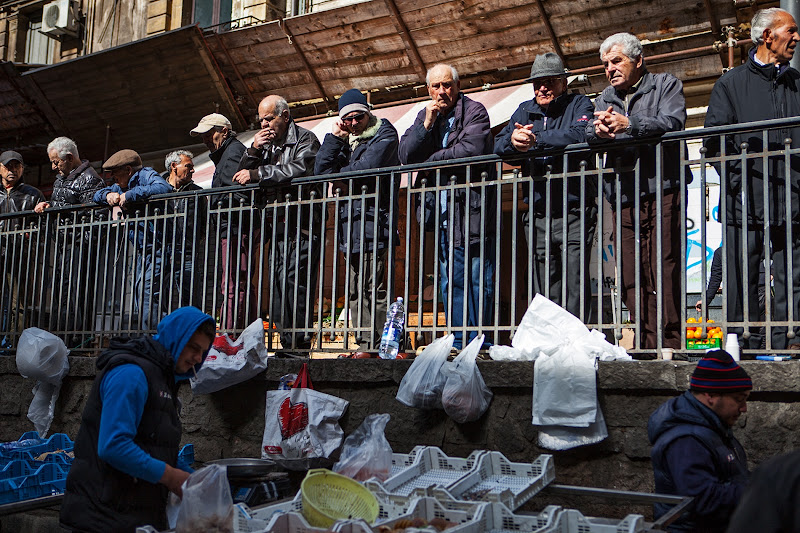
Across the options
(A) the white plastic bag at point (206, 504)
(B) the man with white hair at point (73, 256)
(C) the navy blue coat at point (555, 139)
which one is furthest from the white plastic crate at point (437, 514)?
(B) the man with white hair at point (73, 256)

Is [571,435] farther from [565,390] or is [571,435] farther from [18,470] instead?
[18,470]

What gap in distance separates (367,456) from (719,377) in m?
1.98

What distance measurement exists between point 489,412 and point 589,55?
19.9 ft

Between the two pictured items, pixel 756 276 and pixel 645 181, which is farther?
pixel 645 181

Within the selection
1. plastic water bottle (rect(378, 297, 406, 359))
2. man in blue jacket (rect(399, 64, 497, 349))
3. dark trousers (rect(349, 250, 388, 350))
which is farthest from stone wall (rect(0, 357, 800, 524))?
man in blue jacket (rect(399, 64, 497, 349))

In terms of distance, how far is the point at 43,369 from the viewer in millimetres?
7137

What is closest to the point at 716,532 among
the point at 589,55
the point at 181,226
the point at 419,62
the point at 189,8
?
the point at 181,226

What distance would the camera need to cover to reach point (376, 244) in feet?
20.5

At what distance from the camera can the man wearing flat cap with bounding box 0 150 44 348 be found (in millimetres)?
8352

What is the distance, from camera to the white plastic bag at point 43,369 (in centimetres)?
715

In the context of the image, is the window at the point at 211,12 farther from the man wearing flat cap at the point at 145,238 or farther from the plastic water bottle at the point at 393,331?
the plastic water bottle at the point at 393,331

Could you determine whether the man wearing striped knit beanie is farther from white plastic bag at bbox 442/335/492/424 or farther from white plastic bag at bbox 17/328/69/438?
white plastic bag at bbox 17/328/69/438

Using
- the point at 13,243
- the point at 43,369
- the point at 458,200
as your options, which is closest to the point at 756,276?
the point at 458,200

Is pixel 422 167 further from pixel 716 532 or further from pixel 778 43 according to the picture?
pixel 716 532
